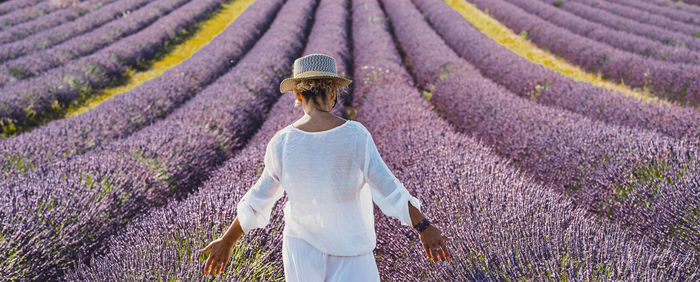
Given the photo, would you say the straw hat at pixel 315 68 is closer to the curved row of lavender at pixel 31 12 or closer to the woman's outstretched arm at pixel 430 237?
the woman's outstretched arm at pixel 430 237

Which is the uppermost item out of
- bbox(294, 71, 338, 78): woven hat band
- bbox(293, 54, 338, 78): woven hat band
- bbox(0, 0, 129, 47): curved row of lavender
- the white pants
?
bbox(293, 54, 338, 78): woven hat band

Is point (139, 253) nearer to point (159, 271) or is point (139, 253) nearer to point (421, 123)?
point (159, 271)

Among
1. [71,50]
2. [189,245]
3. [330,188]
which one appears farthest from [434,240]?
[71,50]

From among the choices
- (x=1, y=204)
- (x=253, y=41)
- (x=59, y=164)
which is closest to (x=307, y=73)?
(x=1, y=204)

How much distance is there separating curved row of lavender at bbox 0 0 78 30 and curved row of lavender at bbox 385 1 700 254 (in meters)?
14.9

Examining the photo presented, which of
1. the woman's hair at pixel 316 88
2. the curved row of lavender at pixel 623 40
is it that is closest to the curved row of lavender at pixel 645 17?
the curved row of lavender at pixel 623 40

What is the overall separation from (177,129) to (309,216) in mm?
3091

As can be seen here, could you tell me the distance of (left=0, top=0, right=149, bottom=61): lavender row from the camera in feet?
28.6

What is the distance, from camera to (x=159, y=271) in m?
1.63

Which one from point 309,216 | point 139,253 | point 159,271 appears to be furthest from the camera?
point 139,253

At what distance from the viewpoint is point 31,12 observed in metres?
13.2

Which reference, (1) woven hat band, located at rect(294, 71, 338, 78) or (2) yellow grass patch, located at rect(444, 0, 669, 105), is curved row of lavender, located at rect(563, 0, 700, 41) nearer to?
(2) yellow grass patch, located at rect(444, 0, 669, 105)

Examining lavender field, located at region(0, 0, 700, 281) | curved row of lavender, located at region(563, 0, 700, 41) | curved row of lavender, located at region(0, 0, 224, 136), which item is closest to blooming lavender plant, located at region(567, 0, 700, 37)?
curved row of lavender, located at region(563, 0, 700, 41)

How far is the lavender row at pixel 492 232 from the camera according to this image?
1507 millimetres
